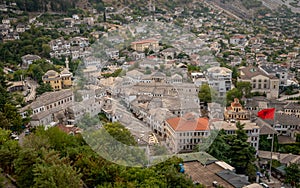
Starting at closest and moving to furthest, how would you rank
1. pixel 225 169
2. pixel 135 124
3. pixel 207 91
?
pixel 135 124 → pixel 225 169 → pixel 207 91

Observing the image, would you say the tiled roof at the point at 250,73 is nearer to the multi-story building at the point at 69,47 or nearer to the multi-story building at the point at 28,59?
the multi-story building at the point at 69,47

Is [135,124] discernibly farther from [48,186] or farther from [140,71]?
[140,71]

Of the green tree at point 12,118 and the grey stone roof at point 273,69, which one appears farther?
the grey stone roof at point 273,69

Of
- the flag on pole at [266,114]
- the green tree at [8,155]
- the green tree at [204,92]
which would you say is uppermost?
the green tree at [204,92]

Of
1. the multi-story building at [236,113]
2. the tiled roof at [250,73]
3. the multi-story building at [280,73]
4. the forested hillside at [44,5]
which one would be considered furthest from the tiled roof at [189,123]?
the forested hillside at [44,5]

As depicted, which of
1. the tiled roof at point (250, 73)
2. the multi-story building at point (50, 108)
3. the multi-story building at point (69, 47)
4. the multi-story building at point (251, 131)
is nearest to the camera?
the multi-story building at point (251, 131)

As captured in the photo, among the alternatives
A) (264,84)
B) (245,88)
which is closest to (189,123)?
(245,88)

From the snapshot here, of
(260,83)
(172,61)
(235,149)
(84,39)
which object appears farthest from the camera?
(84,39)

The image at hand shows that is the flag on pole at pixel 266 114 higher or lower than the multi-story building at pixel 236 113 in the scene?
lower

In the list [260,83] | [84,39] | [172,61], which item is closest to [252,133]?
[172,61]
